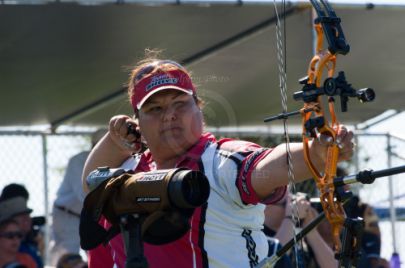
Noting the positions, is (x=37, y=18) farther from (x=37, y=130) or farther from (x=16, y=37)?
(x=37, y=130)

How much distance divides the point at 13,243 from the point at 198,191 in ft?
12.4

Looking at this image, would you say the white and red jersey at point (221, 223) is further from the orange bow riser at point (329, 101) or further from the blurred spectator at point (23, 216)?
the blurred spectator at point (23, 216)

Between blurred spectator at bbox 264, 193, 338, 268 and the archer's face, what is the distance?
6.51 feet

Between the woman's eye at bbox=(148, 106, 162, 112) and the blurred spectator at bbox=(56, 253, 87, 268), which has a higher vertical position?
the woman's eye at bbox=(148, 106, 162, 112)

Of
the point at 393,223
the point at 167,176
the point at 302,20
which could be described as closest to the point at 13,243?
the point at 302,20

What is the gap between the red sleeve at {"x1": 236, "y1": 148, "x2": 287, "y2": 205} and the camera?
323cm

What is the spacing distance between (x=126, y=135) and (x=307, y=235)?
215 centimetres

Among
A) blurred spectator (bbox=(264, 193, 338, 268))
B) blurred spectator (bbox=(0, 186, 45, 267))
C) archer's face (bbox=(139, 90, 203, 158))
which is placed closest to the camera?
archer's face (bbox=(139, 90, 203, 158))

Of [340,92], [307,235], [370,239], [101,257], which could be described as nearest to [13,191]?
[307,235]

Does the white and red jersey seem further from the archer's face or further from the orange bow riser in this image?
the orange bow riser

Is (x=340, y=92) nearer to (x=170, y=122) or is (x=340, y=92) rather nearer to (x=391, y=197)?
(x=170, y=122)

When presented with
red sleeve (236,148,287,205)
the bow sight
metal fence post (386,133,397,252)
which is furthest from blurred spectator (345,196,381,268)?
the bow sight

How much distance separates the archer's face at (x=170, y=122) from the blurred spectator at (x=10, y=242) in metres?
2.98

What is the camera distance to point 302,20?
5.98 metres
